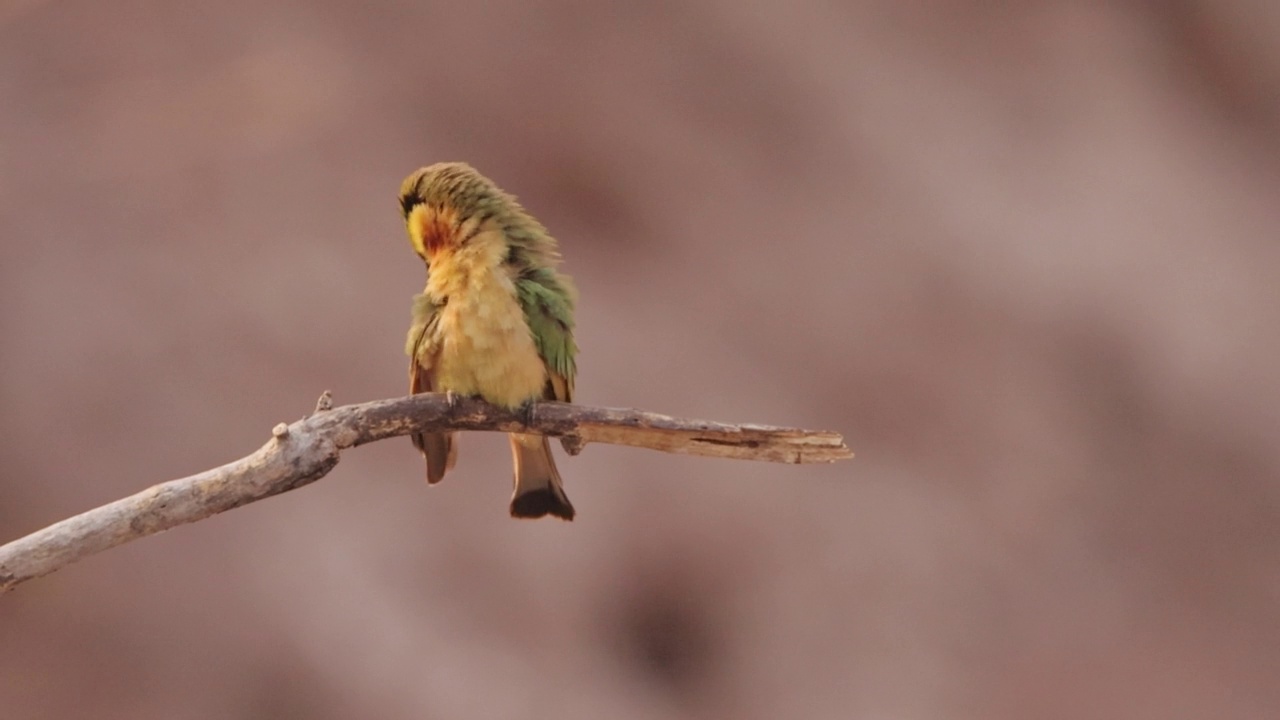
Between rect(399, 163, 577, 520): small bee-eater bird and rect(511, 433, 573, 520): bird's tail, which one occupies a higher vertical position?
rect(399, 163, 577, 520): small bee-eater bird

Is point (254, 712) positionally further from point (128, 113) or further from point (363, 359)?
point (128, 113)

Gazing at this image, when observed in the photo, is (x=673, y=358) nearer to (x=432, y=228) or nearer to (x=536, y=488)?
(x=536, y=488)

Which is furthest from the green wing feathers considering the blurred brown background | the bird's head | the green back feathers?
the blurred brown background

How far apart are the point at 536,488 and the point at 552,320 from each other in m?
0.31

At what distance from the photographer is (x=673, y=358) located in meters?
3.47

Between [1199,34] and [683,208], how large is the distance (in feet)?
6.57

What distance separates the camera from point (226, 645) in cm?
309

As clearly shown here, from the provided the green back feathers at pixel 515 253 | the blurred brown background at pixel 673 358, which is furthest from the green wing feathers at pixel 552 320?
the blurred brown background at pixel 673 358

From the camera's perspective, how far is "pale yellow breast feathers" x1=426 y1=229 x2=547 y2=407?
1630 mm

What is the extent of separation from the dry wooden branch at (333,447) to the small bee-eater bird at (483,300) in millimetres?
58

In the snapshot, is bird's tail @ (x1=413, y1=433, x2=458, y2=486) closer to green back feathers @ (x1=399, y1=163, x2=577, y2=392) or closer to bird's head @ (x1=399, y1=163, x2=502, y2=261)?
green back feathers @ (x1=399, y1=163, x2=577, y2=392)

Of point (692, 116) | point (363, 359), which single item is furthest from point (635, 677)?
point (692, 116)

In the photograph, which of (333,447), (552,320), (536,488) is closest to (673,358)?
(536,488)

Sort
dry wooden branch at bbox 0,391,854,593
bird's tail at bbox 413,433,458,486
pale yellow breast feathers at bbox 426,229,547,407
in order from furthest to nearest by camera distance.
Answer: bird's tail at bbox 413,433,458,486, pale yellow breast feathers at bbox 426,229,547,407, dry wooden branch at bbox 0,391,854,593
